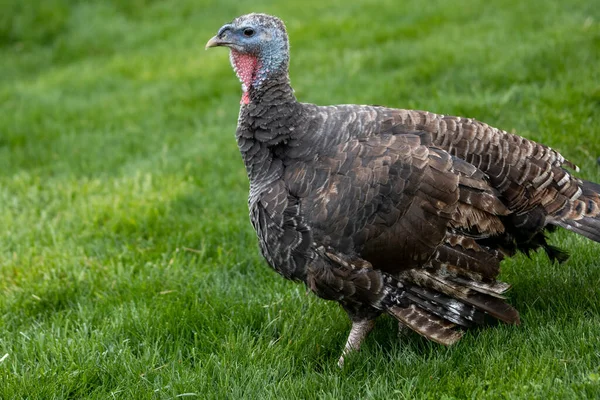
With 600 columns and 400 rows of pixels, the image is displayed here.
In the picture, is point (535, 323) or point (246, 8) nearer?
point (535, 323)

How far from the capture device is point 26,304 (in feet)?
15.9

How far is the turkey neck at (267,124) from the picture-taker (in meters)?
4.12

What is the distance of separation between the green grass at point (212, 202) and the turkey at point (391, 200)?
32 cm

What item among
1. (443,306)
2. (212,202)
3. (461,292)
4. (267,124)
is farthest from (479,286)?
(212,202)

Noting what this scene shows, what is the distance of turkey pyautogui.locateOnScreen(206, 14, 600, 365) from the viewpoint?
3.79 metres

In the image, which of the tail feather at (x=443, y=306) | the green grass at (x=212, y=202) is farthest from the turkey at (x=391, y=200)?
the green grass at (x=212, y=202)

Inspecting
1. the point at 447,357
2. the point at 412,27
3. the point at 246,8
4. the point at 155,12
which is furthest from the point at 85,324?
the point at 155,12

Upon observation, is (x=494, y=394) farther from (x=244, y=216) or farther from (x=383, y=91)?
(x=383, y=91)

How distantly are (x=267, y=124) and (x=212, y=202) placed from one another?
2215 mm

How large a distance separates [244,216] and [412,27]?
4.51 meters

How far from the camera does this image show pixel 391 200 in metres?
3.78

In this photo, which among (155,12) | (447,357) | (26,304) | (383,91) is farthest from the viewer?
(155,12)

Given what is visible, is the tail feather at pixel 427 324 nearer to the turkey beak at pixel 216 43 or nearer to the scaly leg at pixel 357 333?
the scaly leg at pixel 357 333

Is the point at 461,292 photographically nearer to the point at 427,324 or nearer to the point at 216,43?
the point at 427,324
